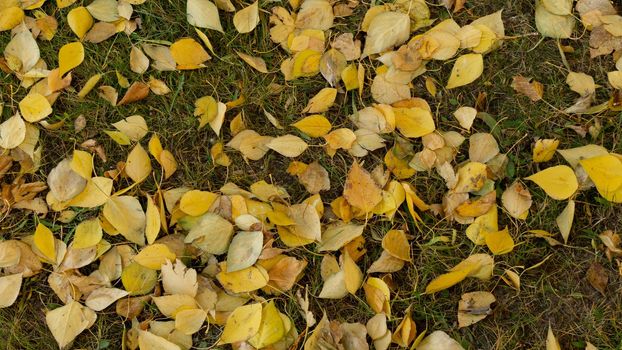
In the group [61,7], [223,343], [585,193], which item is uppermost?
[61,7]

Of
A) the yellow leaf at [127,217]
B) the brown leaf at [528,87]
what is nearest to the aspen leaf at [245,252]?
the yellow leaf at [127,217]

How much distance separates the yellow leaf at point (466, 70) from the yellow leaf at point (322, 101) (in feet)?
0.99

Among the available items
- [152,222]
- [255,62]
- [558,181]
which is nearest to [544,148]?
[558,181]

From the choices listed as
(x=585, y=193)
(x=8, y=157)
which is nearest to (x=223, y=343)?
(x=8, y=157)

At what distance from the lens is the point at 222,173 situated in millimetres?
1733

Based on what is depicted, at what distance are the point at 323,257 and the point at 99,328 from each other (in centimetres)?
57

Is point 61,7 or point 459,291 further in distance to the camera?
point 61,7

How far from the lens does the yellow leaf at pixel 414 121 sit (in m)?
1.67

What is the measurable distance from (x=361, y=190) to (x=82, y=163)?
70 cm

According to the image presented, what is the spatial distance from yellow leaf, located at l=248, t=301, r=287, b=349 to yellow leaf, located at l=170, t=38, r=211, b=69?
648mm

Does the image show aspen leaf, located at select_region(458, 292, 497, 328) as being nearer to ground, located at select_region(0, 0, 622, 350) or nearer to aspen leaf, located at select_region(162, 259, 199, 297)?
ground, located at select_region(0, 0, 622, 350)

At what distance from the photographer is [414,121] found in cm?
168

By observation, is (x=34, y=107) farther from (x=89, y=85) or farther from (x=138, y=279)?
(x=138, y=279)

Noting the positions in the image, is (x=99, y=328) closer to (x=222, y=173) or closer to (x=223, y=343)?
(x=223, y=343)
